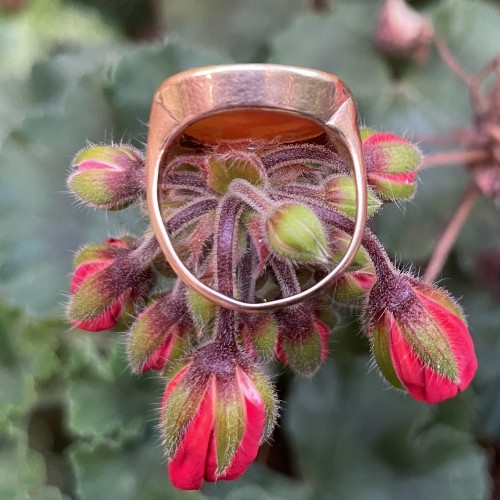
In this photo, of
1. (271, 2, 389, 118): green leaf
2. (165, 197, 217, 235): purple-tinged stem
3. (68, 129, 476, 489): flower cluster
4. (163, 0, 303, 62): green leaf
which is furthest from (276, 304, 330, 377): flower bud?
(163, 0, 303, 62): green leaf

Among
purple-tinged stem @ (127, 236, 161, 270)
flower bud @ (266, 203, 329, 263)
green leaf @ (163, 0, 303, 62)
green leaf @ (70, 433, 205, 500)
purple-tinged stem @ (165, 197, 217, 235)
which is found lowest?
green leaf @ (70, 433, 205, 500)

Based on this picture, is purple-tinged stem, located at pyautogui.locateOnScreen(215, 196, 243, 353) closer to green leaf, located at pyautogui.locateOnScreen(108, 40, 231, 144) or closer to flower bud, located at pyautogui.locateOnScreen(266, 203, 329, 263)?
flower bud, located at pyautogui.locateOnScreen(266, 203, 329, 263)

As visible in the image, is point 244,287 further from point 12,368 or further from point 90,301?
point 12,368

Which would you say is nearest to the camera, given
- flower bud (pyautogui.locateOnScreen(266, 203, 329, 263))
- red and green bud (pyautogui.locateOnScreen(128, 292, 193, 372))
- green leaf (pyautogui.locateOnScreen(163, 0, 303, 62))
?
flower bud (pyautogui.locateOnScreen(266, 203, 329, 263))

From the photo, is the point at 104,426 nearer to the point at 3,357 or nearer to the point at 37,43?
the point at 3,357

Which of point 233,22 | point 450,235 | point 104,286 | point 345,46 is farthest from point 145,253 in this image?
point 233,22

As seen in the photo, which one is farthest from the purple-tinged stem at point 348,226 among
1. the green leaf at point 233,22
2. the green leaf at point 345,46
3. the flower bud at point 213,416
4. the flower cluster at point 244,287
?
the green leaf at point 233,22

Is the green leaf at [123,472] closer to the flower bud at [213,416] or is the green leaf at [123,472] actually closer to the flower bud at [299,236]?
the flower bud at [213,416]

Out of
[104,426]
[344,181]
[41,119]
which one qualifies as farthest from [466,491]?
[41,119]
